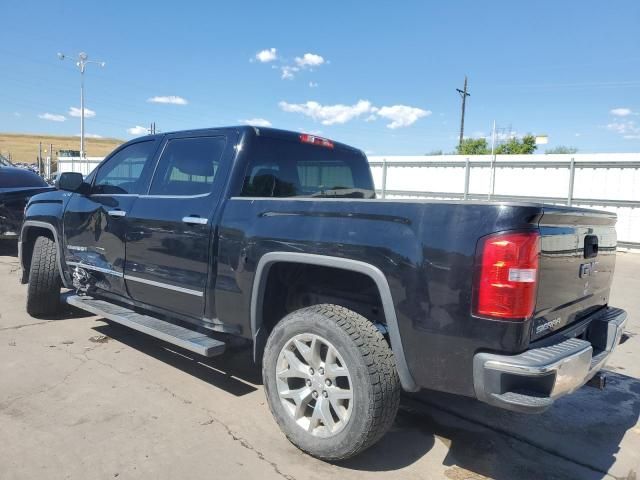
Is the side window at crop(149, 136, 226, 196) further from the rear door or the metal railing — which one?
the metal railing

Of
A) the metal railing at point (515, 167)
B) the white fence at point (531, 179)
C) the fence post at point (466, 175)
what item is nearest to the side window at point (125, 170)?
the metal railing at point (515, 167)

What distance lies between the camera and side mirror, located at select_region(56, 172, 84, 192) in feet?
15.1

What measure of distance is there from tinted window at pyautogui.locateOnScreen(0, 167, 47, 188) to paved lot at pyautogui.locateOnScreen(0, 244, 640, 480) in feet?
20.9

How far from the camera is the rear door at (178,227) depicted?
363 cm

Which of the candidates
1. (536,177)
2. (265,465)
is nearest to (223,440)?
(265,465)

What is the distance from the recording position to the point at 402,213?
2.60m

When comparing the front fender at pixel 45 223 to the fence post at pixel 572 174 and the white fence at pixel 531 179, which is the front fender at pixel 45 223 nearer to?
the white fence at pixel 531 179

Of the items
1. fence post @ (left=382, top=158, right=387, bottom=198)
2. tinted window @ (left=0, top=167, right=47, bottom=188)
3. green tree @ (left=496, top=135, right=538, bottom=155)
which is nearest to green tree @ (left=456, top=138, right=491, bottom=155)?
green tree @ (left=496, top=135, right=538, bottom=155)

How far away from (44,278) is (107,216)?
1.49m

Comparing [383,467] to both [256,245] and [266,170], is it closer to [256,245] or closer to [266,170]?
[256,245]

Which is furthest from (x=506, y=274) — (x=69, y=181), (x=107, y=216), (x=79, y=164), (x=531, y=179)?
(x=79, y=164)

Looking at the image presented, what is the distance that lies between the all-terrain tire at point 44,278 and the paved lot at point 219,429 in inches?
32.6

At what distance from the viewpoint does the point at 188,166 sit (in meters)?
4.05

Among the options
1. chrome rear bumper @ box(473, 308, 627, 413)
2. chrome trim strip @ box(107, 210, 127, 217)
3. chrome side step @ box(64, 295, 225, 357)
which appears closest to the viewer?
chrome rear bumper @ box(473, 308, 627, 413)
